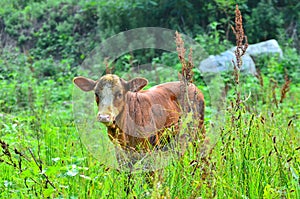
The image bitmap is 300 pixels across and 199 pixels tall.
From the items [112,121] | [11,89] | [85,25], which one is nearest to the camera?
[112,121]

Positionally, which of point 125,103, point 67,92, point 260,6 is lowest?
point 67,92

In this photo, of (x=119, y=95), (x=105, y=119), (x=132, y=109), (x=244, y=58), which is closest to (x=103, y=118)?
(x=105, y=119)

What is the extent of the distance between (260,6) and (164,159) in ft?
35.0

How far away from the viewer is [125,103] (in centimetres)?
526

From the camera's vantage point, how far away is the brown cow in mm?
5004

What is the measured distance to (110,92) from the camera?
5051mm

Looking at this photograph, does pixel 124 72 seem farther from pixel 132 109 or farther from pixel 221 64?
pixel 132 109

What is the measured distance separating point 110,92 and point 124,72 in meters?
6.34

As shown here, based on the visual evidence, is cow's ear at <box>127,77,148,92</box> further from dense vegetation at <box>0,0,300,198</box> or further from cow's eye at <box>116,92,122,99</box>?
dense vegetation at <box>0,0,300,198</box>

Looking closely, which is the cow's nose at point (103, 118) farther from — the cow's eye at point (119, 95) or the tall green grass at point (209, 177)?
the tall green grass at point (209, 177)

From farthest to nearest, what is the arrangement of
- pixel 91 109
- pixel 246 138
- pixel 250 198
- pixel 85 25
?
pixel 85 25, pixel 91 109, pixel 246 138, pixel 250 198

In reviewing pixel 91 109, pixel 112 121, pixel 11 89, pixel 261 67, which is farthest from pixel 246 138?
pixel 261 67

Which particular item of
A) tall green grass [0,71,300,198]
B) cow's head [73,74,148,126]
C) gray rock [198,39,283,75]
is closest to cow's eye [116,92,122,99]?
cow's head [73,74,148,126]

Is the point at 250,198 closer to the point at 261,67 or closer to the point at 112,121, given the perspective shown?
the point at 112,121
